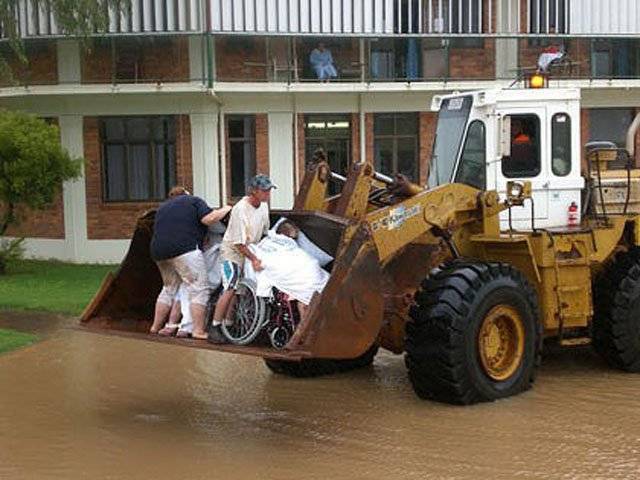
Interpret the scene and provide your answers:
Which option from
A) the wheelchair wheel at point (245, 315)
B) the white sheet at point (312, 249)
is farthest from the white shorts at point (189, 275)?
the white sheet at point (312, 249)

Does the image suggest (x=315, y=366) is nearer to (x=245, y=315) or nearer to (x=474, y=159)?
(x=245, y=315)

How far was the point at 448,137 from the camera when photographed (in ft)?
33.0

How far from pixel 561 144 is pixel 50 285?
1075 centimetres

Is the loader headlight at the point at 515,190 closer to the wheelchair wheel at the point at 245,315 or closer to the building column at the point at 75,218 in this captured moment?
the wheelchair wheel at the point at 245,315

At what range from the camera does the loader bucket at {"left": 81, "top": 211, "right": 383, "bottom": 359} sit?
24.8ft

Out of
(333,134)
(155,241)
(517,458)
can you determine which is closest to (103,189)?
(333,134)

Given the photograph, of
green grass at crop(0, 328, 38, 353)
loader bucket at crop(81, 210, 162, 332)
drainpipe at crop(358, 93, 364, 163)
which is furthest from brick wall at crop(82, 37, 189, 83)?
loader bucket at crop(81, 210, 162, 332)

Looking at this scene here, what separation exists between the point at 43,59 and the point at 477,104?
14.1m

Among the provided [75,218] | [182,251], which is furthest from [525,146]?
[75,218]

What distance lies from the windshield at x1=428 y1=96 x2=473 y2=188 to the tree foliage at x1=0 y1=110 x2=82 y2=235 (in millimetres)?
10092

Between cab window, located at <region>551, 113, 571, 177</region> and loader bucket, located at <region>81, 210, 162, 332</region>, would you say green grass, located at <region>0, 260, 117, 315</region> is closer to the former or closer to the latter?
loader bucket, located at <region>81, 210, 162, 332</region>

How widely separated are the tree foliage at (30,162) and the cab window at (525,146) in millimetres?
11107

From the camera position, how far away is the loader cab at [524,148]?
9.50 m

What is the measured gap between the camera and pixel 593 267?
984cm
